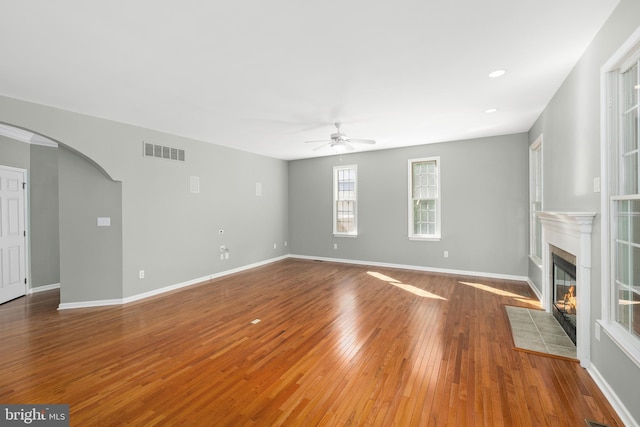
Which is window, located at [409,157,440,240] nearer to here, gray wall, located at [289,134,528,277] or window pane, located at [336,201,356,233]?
gray wall, located at [289,134,528,277]

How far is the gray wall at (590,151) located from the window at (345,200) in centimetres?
410

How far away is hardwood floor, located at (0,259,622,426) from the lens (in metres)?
1.96

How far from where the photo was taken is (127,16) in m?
1.97

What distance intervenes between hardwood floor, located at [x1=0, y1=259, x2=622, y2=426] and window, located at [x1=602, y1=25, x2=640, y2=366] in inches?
26.7

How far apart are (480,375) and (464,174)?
4.40m

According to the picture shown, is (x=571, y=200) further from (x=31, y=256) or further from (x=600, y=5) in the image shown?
(x=31, y=256)

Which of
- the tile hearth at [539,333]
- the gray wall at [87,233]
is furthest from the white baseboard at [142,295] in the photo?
the tile hearth at [539,333]

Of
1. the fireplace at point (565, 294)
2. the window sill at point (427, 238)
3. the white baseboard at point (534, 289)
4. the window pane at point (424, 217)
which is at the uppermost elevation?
the window pane at point (424, 217)

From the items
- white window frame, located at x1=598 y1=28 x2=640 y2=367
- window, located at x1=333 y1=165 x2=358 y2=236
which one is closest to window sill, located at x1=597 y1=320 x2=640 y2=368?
white window frame, located at x1=598 y1=28 x2=640 y2=367

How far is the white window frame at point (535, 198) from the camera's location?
4.61 metres

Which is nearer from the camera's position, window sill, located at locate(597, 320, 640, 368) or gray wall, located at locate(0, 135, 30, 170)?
window sill, located at locate(597, 320, 640, 368)

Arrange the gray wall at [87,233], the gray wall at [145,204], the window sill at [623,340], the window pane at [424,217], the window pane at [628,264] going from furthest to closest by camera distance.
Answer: the window pane at [424,217], the gray wall at [87,233], the gray wall at [145,204], the window pane at [628,264], the window sill at [623,340]

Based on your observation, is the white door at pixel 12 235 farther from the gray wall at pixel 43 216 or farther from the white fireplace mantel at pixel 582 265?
the white fireplace mantel at pixel 582 265

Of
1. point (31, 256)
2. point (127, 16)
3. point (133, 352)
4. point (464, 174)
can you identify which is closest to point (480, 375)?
point (133, 352)
